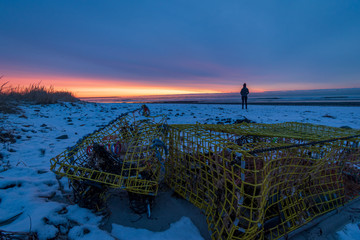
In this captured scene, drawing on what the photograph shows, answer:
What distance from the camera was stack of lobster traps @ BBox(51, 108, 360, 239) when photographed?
5.55 feet

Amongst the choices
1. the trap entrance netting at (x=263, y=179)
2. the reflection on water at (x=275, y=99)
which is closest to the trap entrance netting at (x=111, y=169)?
the trap entrance netting at (x=263, y=179)

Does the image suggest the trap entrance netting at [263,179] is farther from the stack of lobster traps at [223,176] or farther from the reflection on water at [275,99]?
the reflection on water at [275,99]

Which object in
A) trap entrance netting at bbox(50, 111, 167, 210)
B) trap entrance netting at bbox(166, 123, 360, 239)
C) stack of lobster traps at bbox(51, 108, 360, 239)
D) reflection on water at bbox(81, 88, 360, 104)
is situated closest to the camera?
trap entrance netting at bbox(166, 123, 360, 239)

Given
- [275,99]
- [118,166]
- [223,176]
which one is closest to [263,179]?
[223,176]

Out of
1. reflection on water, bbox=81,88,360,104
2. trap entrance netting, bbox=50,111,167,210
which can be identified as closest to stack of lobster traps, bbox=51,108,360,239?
trap entrance netting, bbox=50,111,167,210

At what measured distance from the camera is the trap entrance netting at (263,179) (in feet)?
5.16

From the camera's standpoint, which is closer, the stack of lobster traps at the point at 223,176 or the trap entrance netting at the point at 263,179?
the trap entrance netting at the point at 263,179

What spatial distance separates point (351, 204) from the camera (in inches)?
87.4

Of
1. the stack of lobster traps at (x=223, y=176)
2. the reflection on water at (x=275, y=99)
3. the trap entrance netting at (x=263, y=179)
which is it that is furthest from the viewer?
the reflection on water at (x=275, y=99)

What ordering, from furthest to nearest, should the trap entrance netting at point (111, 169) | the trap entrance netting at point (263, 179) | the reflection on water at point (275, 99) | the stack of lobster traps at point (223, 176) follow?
the reflection on water at point (275, 99) < the trap entrance netting at point (111, 169) < the stack of lobster traps at point (223, 176) < the trap entrance netting at point (263, 179)

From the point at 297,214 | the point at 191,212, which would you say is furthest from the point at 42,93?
the point at 297,214

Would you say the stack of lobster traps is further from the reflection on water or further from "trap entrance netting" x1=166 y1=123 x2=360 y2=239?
the reflection on water

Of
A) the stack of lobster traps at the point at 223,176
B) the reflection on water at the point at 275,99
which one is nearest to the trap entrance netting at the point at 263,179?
the stack of lobster traps at the point at 223,176

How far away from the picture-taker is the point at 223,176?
165 cm
